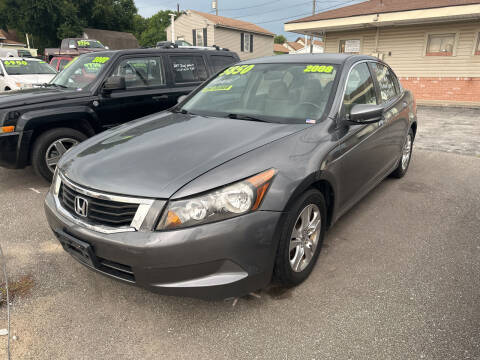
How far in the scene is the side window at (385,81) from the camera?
3948 millimetres

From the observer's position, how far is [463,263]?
296cm

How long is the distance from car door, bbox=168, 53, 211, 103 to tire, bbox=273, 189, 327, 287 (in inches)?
146

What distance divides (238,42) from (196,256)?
35.3 m

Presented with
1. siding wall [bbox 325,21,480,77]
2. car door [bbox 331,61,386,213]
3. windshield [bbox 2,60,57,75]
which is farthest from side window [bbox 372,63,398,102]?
windshield [bbox 2,60,57,75]

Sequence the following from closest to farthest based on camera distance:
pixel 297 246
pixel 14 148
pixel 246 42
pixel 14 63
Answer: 1. pixel 297 246
2. pixel 14 148
3. pixel 14 63
4. pixel 246 42

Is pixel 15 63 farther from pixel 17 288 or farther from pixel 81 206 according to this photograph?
pixel 81 206

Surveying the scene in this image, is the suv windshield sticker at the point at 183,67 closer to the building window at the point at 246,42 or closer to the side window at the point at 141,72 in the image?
the side window at the point at 141,72

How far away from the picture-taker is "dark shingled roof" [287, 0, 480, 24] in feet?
41.1

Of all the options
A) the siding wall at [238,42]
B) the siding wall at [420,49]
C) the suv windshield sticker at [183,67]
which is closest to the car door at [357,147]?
the suv windshield sticker at [183,67]

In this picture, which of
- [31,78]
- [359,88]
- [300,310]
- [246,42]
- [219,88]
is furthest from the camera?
[246,42]

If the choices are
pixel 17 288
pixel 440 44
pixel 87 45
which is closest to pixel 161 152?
pixel 17 288

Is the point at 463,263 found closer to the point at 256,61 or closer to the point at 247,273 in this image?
the point at 247,273

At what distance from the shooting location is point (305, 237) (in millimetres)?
2600

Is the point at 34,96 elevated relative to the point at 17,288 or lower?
elevated
